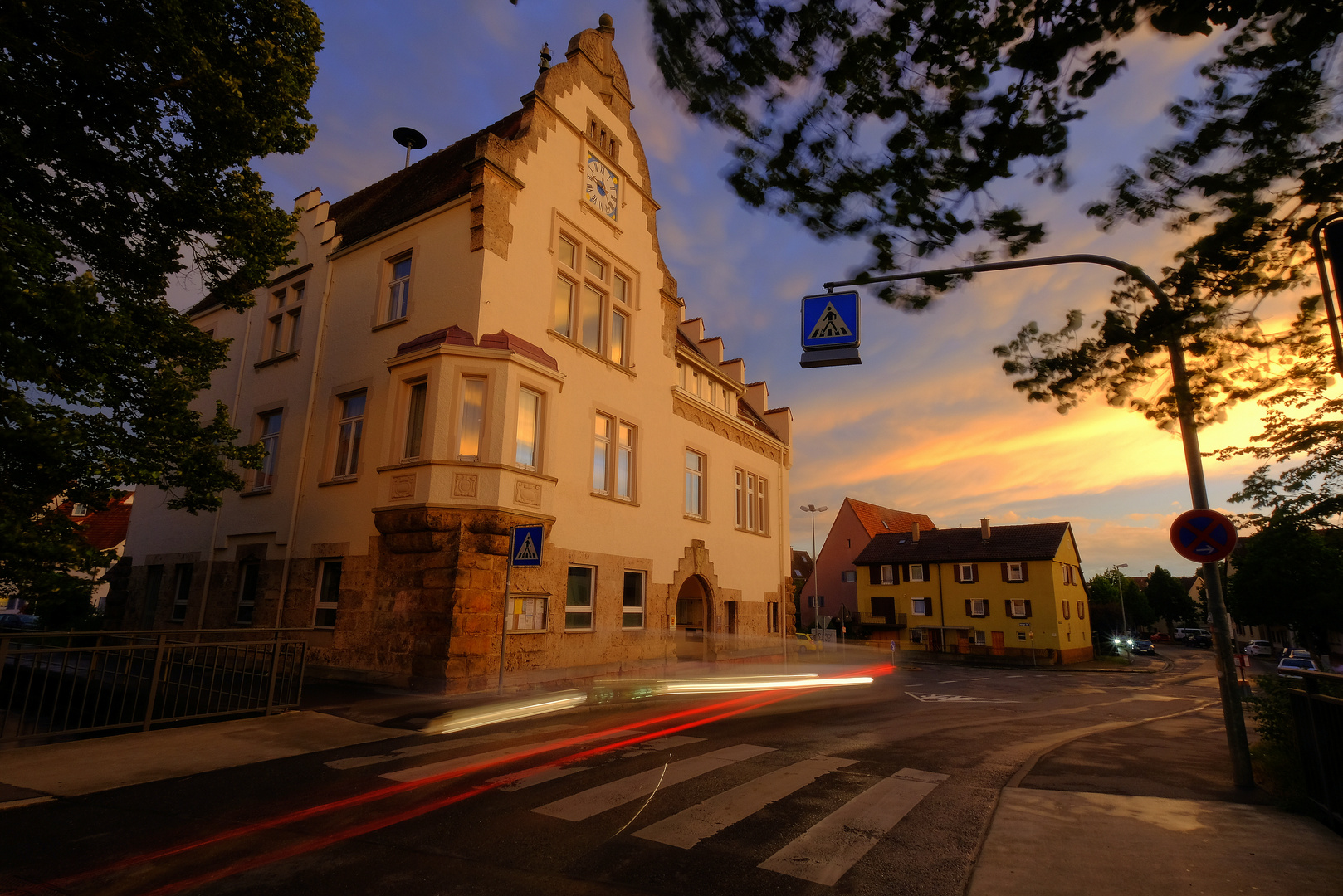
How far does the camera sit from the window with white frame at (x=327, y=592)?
15.8m

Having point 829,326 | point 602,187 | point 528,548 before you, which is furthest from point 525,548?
point 602,187

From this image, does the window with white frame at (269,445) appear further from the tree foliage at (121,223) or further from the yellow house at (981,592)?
the yellow house at (981,592)

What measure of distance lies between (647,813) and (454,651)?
8034 millimetres

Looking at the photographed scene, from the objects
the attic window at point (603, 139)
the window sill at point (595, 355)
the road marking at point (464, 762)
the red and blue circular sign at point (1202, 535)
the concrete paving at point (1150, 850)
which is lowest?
the road marking at point (464, 762)

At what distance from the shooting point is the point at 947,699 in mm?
17406

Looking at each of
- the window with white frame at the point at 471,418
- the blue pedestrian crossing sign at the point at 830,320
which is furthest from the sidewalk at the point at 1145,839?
the window with white frame at the point at 471,418

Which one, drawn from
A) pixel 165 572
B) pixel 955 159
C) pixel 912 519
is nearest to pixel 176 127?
pixel 955 159

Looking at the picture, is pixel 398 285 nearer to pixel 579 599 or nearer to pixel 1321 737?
pixel 579 599

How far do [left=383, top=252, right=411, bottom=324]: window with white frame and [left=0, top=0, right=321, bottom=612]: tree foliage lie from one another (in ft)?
14.7

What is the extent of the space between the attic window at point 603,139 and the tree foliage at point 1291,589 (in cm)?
3461

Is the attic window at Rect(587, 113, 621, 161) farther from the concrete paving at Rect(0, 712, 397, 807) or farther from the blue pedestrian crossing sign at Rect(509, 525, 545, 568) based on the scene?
the concrete paving at Rect(0, 712, 397, 807)

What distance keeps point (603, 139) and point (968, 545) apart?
1738 inches

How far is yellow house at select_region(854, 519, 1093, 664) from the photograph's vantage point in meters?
46.8

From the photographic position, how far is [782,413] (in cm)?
2878
